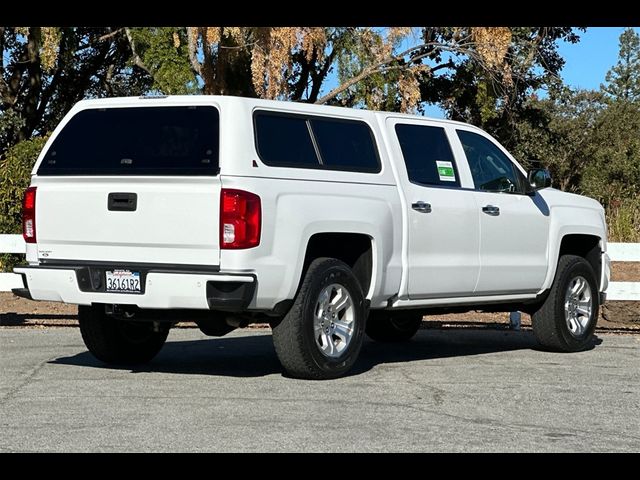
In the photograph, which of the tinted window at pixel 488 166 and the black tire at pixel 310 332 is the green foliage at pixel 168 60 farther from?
the black tire at pixel 310 332

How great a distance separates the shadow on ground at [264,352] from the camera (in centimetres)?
1050

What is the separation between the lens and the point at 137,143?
949cm

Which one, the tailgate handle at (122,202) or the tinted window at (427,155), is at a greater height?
the tinted window at (427,155)

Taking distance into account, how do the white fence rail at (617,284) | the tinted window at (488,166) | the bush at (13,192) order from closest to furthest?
the tinted window at (488,166), the white fence rail at (617,284), the bush at (13,192)

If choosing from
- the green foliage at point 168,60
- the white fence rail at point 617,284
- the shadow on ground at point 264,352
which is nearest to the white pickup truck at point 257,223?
the shadow on ground at point 264,352

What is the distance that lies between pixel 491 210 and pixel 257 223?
2926mm

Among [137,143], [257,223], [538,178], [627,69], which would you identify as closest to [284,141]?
[257,223]

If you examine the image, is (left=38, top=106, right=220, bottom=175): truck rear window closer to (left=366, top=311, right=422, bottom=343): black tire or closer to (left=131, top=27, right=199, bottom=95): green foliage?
(left=366, top=311, right=422, bottom=343): black tire

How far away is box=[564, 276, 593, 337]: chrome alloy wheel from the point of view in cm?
1216

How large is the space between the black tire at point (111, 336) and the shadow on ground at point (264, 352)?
0.47 ft

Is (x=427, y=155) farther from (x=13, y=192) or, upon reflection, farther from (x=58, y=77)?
(x=58, y=77)

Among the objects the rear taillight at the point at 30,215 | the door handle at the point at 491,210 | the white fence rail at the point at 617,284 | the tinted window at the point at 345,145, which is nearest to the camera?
the rear taillight at the point at 30,215
